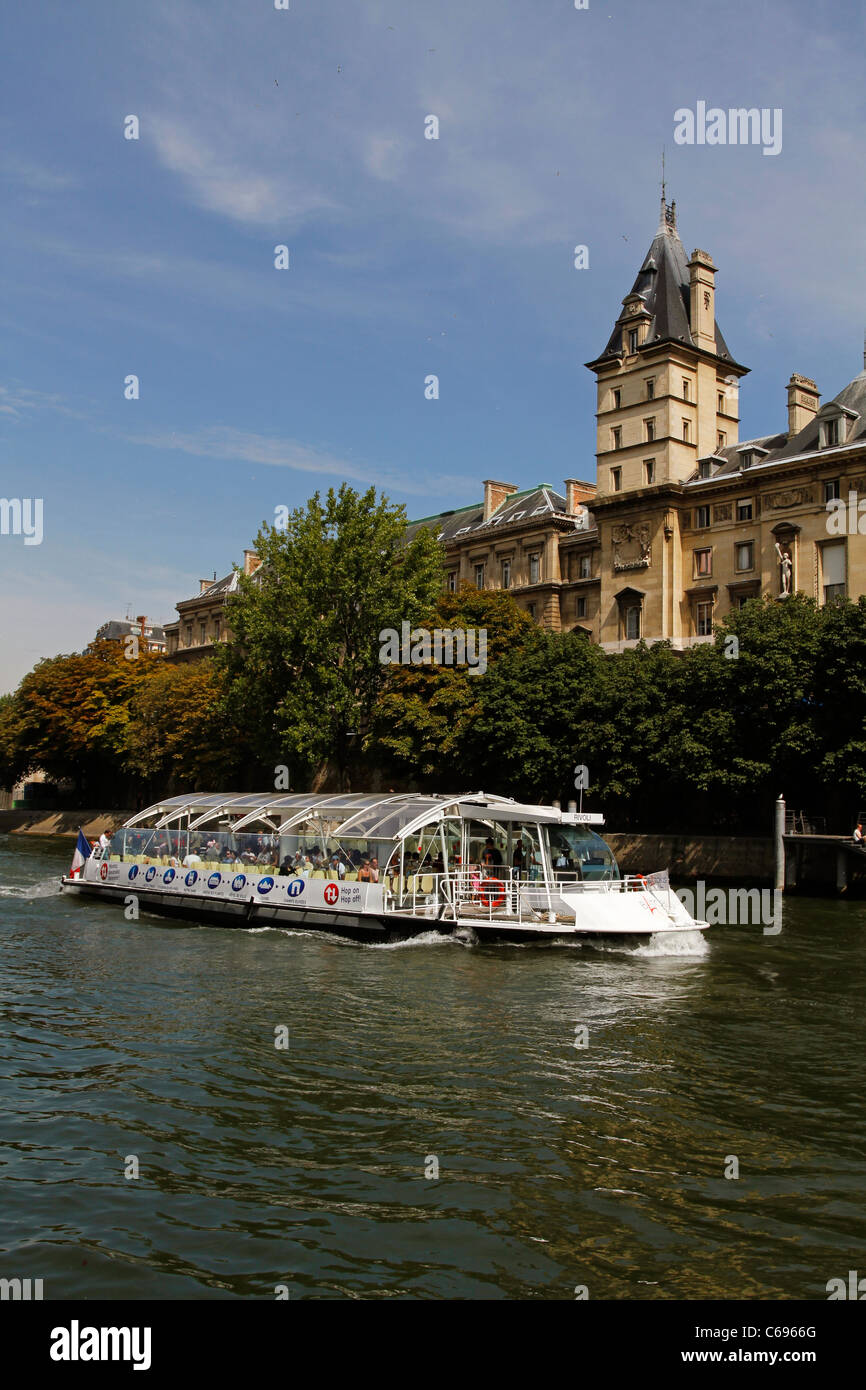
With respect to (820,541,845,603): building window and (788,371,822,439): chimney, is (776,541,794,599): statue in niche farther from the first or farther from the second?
(788,371,822,439): chimney

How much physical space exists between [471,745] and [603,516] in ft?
80.4

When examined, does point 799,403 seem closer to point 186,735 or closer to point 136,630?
point 186,735

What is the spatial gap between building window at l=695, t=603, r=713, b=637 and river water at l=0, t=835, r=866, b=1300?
49.4 metres

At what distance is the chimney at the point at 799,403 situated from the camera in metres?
71.3

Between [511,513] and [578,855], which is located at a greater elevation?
[511,513]

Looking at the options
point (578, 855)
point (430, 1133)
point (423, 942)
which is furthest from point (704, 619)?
point (430, 1133)

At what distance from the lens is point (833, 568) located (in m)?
66.0

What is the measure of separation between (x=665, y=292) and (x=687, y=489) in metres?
14.6

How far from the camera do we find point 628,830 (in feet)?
200

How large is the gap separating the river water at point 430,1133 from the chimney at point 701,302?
61717 mm

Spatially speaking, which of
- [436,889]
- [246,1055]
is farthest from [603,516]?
[246,1055]

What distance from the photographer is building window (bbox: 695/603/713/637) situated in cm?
7369

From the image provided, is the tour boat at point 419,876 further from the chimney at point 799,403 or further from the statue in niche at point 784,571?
the chimney at point 799,403
